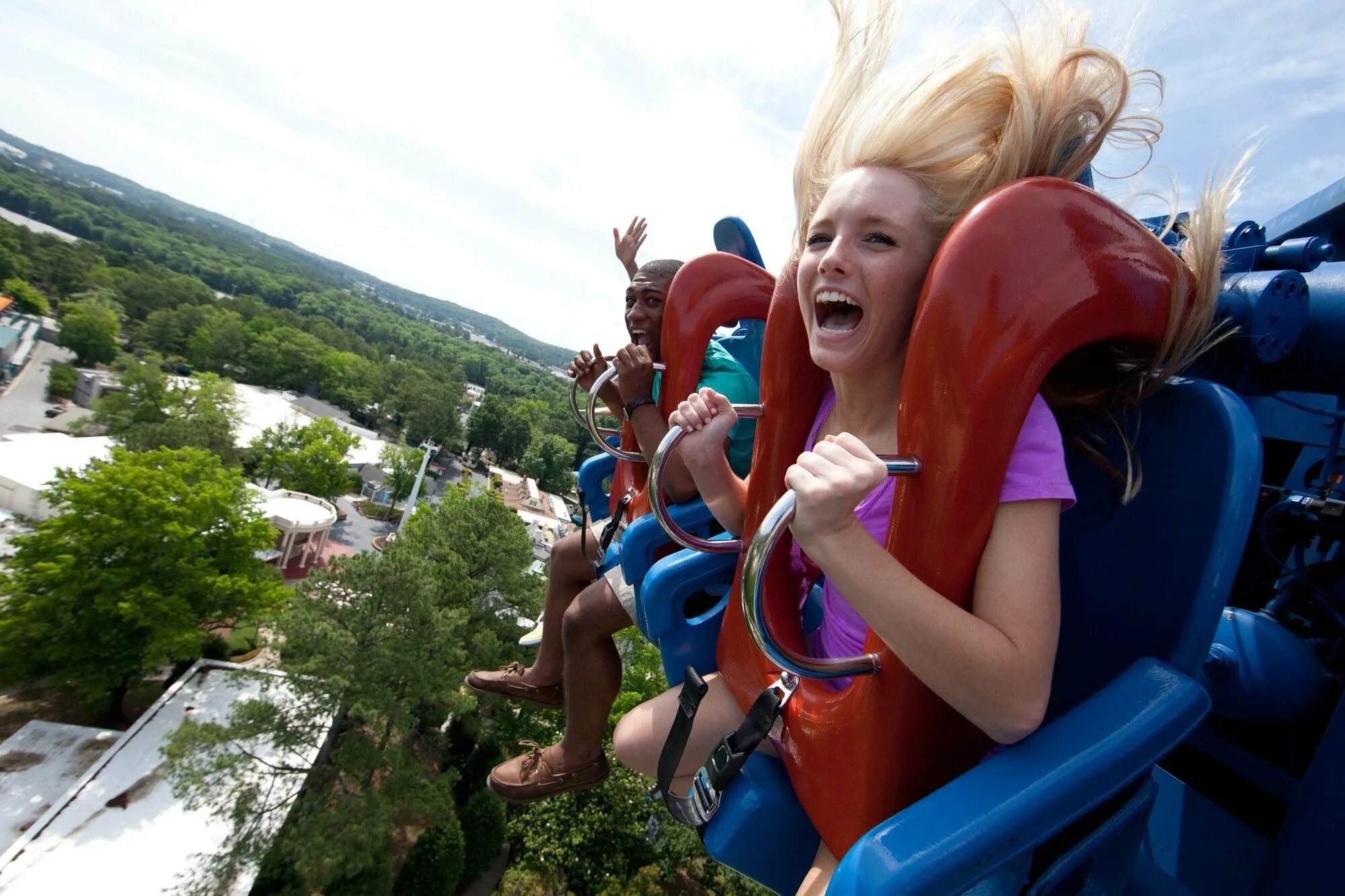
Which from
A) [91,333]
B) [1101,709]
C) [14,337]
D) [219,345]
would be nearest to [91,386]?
[14,337]

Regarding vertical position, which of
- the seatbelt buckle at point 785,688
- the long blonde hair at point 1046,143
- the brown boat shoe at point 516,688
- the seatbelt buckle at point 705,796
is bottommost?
the brown boat shoe at point 516,688

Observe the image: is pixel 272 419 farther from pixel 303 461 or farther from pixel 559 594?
pixel 559 594

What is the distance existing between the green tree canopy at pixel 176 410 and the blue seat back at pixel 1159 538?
27.2m

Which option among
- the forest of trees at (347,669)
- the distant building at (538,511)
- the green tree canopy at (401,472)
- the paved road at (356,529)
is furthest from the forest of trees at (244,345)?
the forest of trees at (347,669)

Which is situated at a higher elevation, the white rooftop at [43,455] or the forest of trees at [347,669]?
the forest of trees at [347,669]

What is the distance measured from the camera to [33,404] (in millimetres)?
30734

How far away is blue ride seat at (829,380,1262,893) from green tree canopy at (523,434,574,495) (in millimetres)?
47017

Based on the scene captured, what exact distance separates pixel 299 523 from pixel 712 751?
22.2 meters

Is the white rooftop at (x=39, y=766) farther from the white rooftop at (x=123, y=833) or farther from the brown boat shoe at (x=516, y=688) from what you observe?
the brown boat shoe at (x=516, y=688)

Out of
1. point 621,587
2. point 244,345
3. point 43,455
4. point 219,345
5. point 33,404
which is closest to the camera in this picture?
point 621,587

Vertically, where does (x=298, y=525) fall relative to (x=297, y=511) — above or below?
below

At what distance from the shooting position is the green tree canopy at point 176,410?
23.1 metres

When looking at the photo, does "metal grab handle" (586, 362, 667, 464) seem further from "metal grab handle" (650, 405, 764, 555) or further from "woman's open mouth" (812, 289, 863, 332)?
"woman's open mouth" (812, 289, 863, 332)

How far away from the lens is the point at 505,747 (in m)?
13.0
